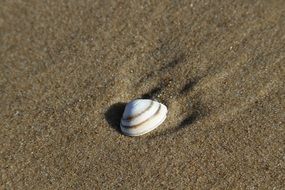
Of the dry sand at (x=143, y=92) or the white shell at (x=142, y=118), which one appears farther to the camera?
the white shell at (x=142, y=118)

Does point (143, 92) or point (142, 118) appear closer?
point (142, 118)

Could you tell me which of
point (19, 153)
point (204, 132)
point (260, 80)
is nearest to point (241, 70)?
point (260, 80)

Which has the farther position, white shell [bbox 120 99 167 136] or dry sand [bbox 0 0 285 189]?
white shell [bbox 120 99 167 136]

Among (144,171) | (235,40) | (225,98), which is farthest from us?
(235,40)

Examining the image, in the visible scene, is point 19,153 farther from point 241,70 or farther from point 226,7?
point 226,7
